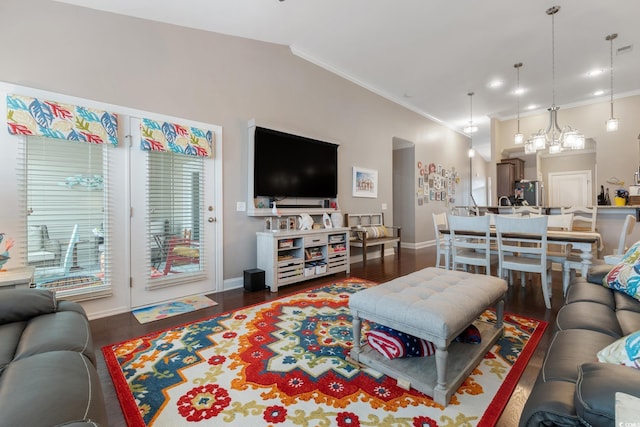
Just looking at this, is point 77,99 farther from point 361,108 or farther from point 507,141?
point 507,141

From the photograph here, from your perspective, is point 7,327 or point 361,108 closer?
point 7,327

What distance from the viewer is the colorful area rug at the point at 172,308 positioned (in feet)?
9.00

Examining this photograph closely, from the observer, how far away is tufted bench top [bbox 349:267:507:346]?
151 cm

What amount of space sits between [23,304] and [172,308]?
1528mm

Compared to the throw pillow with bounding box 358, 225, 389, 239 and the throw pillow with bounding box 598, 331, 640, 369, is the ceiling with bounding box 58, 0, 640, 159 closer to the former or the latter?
the throw pillow with bounding box 358, 225, 389, 239

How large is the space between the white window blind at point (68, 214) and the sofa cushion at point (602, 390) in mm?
3418

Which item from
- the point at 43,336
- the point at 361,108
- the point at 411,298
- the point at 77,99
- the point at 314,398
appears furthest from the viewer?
the point at 361,108

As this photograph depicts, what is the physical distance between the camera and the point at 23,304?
1.51 m

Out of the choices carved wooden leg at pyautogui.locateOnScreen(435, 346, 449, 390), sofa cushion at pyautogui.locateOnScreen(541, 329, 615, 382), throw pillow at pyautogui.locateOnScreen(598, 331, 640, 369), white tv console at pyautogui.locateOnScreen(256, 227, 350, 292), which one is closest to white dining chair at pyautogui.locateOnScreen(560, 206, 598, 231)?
white tv console at pyautogui.locateOnScreen(256, 227, 350, 292)

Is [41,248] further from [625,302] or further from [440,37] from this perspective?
[440,37]

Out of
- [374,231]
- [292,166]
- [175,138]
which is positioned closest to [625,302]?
[292,166]

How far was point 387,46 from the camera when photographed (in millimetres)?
4246

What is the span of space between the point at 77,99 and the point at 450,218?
405cm

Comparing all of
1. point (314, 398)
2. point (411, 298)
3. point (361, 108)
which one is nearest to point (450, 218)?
point (411, 298)
